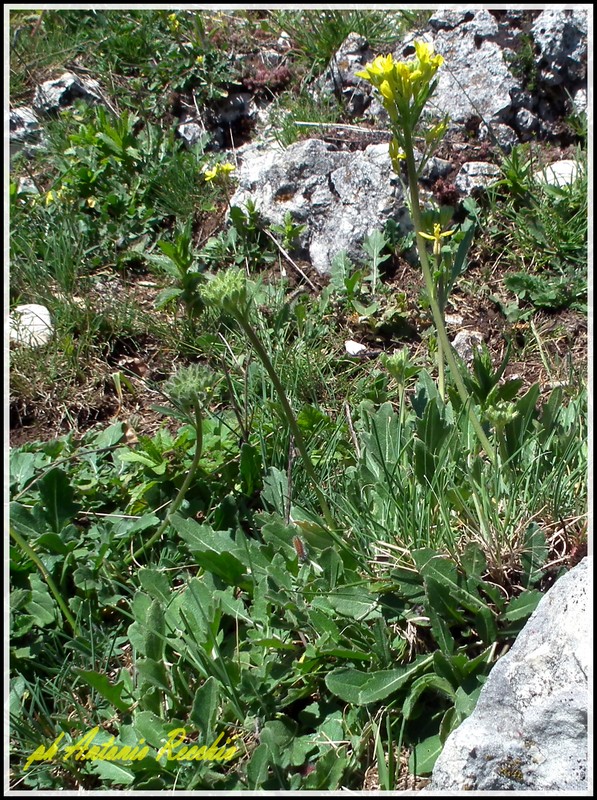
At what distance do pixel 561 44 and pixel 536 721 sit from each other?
143 inches

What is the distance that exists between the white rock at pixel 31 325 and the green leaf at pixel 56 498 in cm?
93

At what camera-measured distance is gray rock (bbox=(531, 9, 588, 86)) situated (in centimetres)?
387

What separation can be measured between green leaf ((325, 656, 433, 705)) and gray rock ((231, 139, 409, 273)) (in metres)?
2.27

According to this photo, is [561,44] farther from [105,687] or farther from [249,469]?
[105,687]

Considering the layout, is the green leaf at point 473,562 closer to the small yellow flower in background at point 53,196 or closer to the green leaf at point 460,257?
the green leaf at point 460,257

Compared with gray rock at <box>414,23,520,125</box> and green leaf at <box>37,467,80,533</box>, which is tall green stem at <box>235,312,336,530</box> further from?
gray rock at <box>414,23,520,125</box>

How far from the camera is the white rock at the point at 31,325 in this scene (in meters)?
3.23

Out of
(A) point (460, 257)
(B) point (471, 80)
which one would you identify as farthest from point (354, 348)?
(B) point (471, 80)

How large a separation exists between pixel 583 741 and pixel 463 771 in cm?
28

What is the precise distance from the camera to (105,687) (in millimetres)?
2006

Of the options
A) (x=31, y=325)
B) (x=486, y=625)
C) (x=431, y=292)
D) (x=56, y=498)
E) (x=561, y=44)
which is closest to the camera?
(x=486, y=625)

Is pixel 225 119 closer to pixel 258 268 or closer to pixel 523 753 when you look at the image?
pixel 258 268

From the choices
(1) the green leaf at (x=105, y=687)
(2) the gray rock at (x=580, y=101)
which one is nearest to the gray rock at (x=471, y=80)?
(2) the gray rock at (x=580, y=101)

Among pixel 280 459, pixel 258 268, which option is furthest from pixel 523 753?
pixel 258 268
